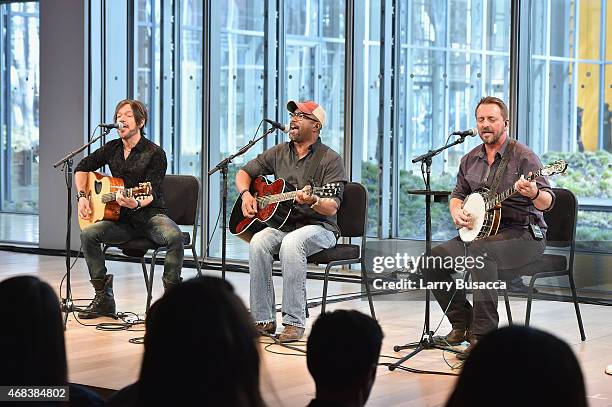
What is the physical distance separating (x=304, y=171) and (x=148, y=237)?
0.98 m

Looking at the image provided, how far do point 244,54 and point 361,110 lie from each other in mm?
1371

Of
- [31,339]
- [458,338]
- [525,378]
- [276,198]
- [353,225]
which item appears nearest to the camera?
[525,378]

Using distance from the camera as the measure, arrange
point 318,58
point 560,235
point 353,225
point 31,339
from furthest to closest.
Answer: point 318,58, point 353,225, point 560,235, point 31,339

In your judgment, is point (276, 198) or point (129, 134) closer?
point (276, 198)

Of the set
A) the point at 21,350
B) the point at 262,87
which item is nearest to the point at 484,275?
the point at 21,350

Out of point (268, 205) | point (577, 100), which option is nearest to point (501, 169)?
point (268, 205)

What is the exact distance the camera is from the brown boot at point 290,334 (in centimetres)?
491

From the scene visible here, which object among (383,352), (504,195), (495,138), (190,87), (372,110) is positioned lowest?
(383,352)

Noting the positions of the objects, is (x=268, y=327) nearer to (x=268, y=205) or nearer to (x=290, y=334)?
(x=290, y=334)

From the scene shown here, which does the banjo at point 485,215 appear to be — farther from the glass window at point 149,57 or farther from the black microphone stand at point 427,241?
the glass window at point 149,57

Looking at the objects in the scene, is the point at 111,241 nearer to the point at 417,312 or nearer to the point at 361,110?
the point at 417,312

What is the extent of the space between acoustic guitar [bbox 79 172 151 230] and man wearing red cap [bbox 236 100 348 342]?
0.59m

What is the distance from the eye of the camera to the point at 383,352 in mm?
4738

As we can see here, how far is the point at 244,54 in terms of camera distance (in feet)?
27.5
